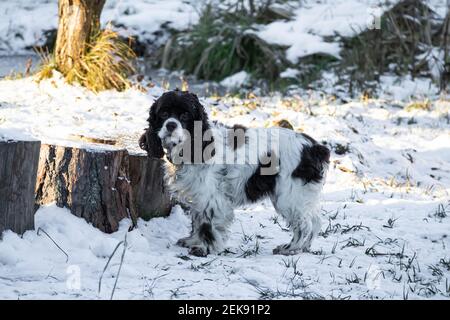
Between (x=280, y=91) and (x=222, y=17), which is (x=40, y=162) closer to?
(x=280, y=91)

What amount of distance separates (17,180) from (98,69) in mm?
4588

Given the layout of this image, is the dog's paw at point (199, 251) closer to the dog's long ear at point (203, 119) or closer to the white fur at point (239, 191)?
the white fur at point (239, 191)

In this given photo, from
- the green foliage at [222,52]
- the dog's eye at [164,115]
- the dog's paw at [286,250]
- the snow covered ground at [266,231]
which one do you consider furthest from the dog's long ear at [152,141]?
the green foliage at [222,52]

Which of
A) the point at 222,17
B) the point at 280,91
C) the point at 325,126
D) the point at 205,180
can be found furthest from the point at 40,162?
the point at 222,17

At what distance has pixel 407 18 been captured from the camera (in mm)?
12820

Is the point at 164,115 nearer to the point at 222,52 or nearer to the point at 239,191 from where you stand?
the point at 239,191

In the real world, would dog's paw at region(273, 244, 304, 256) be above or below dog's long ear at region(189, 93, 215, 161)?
below

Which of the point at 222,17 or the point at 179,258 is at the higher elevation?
the point at 222,17

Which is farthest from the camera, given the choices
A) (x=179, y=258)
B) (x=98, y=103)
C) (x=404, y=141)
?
(x=404, y=141)

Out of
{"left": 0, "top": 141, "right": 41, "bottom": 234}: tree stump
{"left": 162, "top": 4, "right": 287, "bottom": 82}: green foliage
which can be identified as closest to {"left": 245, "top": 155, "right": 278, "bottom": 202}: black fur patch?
{"left": 0, "top": 141, "right": 41, "bottom": 234}: tree stump

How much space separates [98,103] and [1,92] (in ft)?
4.14

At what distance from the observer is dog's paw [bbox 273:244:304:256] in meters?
5.30

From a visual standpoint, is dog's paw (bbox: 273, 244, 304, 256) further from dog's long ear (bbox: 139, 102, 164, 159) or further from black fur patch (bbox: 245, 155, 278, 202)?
dog's long ear (bbox: 139, 102, 164, 159)

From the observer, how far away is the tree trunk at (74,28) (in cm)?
896
